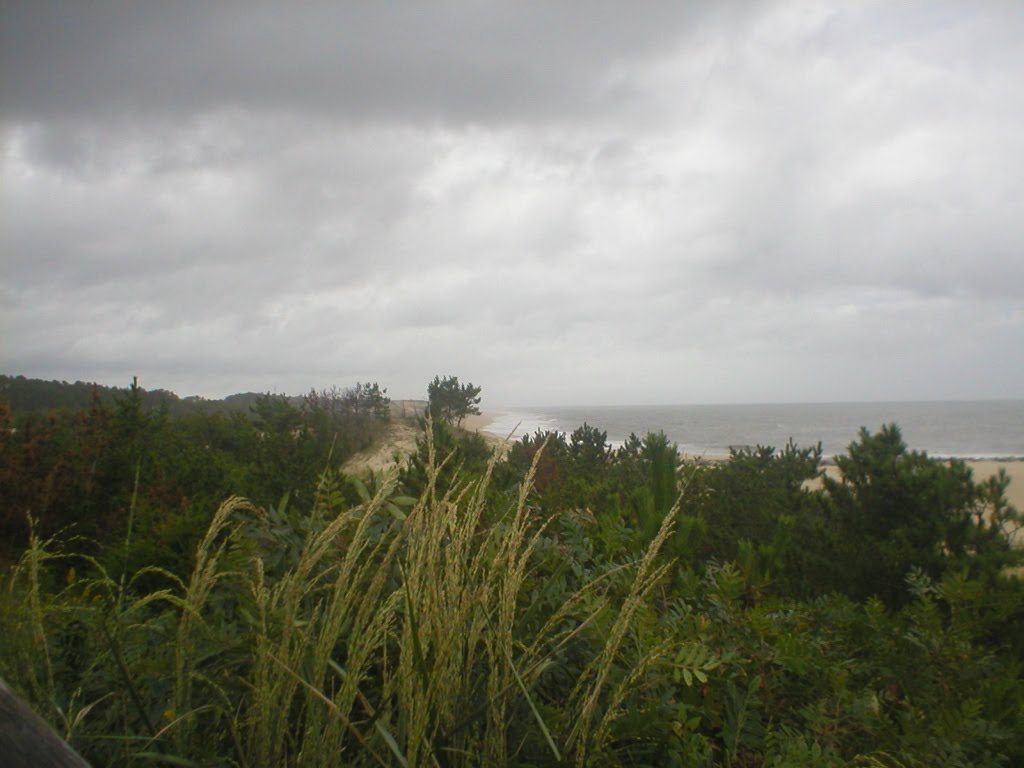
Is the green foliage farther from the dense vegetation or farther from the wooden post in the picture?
the wooden post

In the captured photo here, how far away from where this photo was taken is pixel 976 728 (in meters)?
1.67

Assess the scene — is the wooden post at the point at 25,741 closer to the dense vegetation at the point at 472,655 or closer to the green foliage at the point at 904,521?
the dense vegetation at the point at 472,655

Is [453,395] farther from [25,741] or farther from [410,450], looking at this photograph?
[25,741]

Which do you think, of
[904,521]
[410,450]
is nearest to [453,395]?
[410,450]

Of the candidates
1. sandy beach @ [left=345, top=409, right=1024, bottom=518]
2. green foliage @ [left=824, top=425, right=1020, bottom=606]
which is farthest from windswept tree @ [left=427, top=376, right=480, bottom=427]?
green foliage @ [left=824, top=425, right=1020, bottom=606]

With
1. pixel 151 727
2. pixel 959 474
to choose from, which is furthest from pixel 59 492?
pixel 959 474

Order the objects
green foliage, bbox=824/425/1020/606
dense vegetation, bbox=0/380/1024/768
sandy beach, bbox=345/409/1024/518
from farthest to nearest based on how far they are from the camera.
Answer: sandy beach, bbox=345/409/1024/518 < green foliage, bbox=824/425/1020/606 < dense vegetation, bbox=0/380/1024/768

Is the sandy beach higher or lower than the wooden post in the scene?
lower

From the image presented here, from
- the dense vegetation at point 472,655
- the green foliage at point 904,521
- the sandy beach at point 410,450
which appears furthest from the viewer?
the sandy beach at point 410,450

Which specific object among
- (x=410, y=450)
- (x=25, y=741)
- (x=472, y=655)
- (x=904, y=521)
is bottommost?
(x=904, y=521)

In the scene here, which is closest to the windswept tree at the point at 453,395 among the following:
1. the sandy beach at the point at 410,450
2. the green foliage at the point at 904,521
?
the sandy beach at the point at 410,450

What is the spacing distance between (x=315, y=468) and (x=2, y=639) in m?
5.79

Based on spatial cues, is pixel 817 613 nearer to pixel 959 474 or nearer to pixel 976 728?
pixel 976 728

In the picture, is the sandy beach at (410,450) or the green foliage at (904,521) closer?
the green foliage at (904,521)
